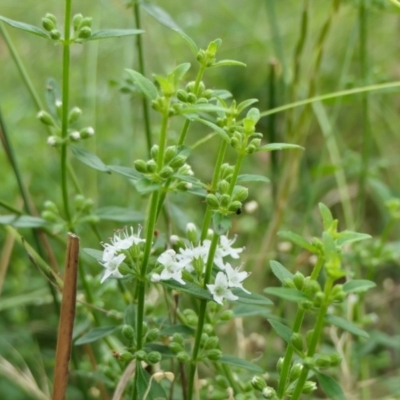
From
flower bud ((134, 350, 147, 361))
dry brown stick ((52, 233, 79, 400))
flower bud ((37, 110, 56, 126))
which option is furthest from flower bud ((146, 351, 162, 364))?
flower bud ((37, 110, 56, 126))

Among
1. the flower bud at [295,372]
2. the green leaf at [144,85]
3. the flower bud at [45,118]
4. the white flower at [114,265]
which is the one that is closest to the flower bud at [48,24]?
the flower bud at [45,118]

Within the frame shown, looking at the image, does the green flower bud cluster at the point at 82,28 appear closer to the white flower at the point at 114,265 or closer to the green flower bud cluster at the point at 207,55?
the green flower bud cluster at the point at 207,55

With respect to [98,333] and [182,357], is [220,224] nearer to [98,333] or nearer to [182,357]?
[182,357]

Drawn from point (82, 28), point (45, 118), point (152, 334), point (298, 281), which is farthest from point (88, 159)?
point (298, 281)

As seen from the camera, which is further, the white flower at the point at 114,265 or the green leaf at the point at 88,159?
the green leaf at the point at 88,159

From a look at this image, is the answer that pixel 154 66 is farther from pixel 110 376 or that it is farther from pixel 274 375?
pixel 110 376

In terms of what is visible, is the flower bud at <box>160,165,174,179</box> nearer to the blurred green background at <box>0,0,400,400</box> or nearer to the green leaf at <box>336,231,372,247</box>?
the green leaf at <box>336,231,372,247</box>
